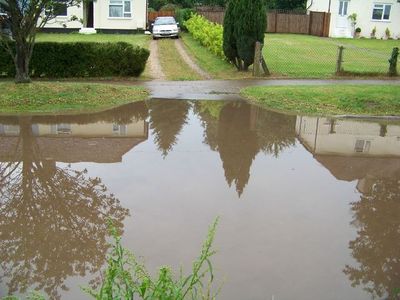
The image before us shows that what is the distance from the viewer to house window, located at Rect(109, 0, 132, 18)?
3344 cm

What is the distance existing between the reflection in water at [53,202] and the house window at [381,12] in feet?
94.5

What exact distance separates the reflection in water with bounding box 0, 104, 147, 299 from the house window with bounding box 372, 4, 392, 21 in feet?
94.5

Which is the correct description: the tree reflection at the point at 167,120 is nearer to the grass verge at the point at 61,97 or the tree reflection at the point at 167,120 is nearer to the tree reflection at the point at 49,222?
the grass verge at the point at 61,97

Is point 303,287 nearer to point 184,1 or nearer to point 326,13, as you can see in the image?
point 326,13

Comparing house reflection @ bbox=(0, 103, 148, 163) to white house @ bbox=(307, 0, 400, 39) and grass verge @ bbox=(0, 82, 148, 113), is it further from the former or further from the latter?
white house @ bbox=(307, 0, 400, 39)

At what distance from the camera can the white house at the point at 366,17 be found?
3434 centimetres

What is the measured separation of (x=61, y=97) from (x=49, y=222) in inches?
300

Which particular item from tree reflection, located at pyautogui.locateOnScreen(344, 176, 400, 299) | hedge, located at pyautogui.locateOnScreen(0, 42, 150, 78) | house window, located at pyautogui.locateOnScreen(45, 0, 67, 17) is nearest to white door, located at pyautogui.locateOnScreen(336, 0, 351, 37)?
hedge, located at pyautogui.locateOnScreen(0, 42, 150, 78)

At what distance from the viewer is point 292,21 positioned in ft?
127

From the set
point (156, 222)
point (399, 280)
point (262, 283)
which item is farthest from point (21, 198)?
point (399, 280)

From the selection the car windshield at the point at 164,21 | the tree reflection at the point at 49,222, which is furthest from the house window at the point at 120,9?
the tree reflection at the point at 49,222

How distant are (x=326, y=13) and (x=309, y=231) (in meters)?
32.9

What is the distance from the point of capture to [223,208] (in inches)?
270

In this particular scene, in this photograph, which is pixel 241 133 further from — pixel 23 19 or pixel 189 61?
pixel 189 61
